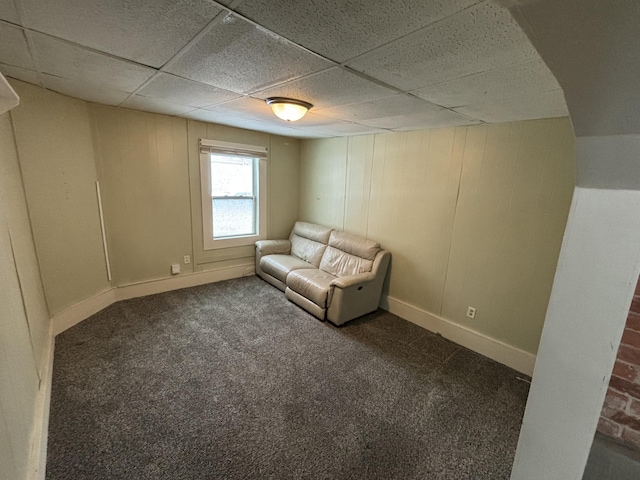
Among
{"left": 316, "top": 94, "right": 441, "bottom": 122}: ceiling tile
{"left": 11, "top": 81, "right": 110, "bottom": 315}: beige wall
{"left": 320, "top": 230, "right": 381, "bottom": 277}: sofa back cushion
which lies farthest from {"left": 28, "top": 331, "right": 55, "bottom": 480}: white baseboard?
{"left": 316, "top": 94, "right": 441, "bottom": 122}: ceiling tile

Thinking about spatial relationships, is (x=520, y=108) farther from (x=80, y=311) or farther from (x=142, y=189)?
(x=80, y=311)

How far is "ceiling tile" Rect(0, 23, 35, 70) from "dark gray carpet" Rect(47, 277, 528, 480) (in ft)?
6.99

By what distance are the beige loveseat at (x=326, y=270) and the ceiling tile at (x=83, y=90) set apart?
2.37m

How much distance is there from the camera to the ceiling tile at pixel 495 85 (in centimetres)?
136

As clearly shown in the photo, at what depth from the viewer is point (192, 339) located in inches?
103

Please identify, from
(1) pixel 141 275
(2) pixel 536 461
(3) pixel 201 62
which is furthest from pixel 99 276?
(2) pixel 536 461

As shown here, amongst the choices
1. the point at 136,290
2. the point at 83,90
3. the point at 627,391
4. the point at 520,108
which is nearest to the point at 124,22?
the point at 83,90

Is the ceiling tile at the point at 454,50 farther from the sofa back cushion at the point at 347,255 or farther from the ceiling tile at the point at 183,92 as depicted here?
the sofa back cushion at the point at 347,255

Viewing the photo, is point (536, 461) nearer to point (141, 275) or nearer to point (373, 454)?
point (373, 454)

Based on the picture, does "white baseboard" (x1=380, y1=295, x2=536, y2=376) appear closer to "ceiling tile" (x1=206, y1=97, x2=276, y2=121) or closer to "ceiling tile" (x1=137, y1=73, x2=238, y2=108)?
"ceiling tile" (x1=206, y1=97, x2=276, y2=121)

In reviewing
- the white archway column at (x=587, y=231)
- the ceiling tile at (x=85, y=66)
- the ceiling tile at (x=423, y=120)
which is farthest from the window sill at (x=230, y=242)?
the white archway column at (x=587, y=231)

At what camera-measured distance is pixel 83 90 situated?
2273 mm

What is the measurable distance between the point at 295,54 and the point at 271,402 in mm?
2148

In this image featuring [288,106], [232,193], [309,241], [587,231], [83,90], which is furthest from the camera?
[309,241]
